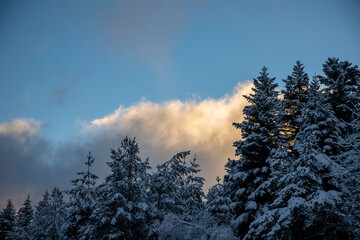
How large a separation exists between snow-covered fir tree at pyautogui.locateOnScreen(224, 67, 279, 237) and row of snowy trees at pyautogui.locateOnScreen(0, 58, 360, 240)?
0.08m

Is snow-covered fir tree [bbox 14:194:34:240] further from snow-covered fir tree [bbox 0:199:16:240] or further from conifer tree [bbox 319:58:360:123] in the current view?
conifer tree [bbox 319:58:360:123]

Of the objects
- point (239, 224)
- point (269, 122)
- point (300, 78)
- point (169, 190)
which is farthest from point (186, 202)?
point (300, 78)

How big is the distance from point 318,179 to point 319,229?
2.94 meters

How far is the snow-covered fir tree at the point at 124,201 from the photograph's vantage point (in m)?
20.9

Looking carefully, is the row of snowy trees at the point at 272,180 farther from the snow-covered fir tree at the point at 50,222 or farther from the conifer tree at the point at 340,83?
the snow-covered fir tree at the point at 50,222

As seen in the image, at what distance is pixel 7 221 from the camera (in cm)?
5200

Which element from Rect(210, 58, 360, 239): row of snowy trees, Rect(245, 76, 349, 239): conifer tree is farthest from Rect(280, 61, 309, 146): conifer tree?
Rect(245, 76, 349, 239): conifer tree

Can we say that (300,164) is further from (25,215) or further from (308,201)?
(25,215)

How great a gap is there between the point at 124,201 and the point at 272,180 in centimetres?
1264

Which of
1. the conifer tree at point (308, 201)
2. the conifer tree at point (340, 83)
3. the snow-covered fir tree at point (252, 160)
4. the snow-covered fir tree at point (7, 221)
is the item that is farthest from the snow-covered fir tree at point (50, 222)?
the conifer tree at point (340, 83)

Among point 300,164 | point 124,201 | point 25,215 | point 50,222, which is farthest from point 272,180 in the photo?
point 25,215

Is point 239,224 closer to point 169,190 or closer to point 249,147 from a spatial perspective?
point 249,147

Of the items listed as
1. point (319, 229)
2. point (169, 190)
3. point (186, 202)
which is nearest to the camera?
point (319, 229)

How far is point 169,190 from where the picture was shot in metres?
29.4
